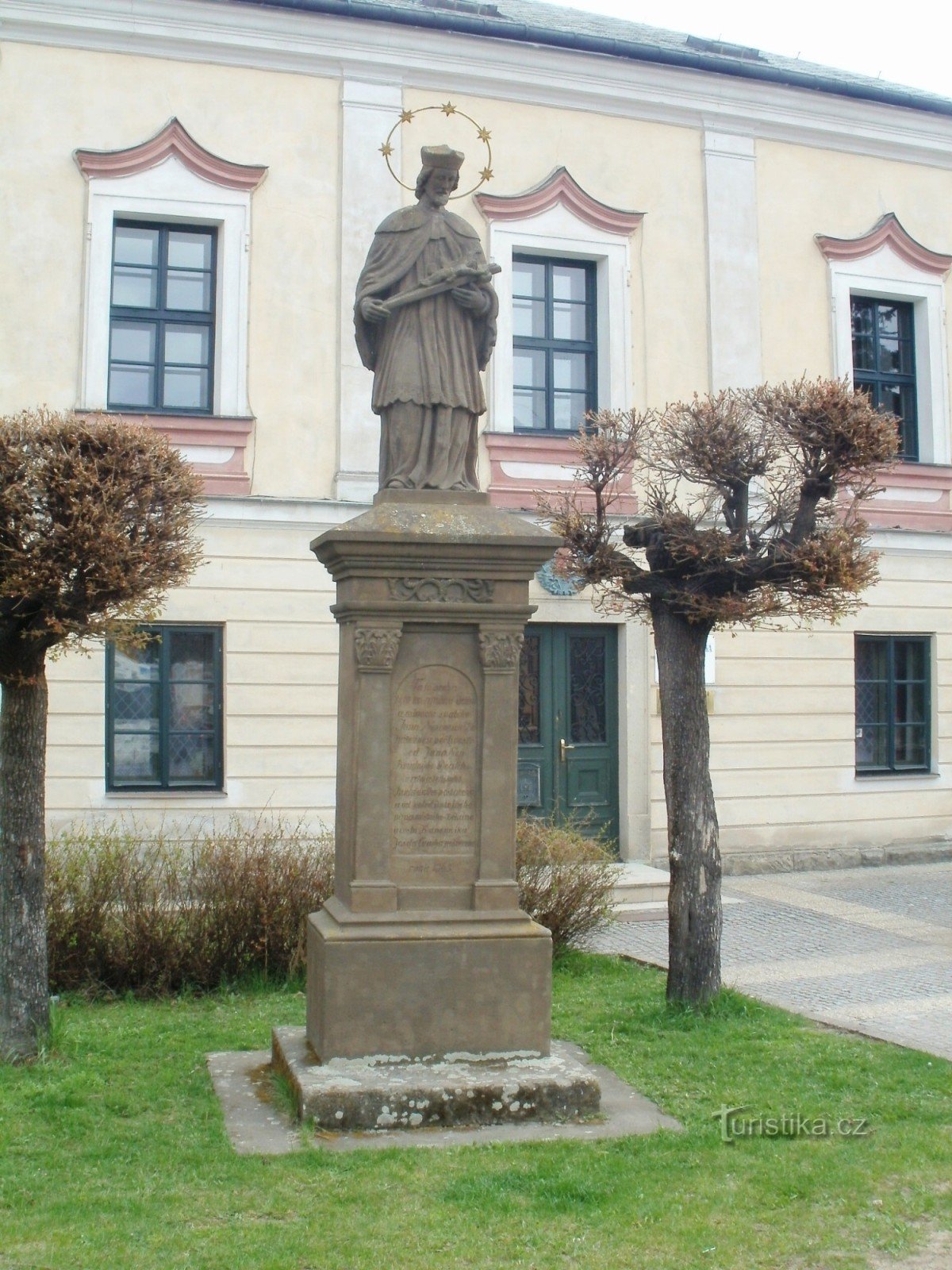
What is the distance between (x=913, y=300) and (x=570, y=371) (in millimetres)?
4640

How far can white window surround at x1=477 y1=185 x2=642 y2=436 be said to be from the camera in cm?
1410

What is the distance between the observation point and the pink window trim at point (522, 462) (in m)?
14.0

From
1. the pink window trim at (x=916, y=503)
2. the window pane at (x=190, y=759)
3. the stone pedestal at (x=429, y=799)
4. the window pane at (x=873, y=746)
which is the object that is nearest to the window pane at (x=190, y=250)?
the window pane at (x=190, y=759)

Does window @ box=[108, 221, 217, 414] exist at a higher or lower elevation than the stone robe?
higher

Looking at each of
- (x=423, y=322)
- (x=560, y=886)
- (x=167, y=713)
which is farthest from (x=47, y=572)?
(x=167, y=713)

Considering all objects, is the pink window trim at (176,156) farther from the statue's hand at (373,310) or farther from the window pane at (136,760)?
the statue's hand at (373,310)

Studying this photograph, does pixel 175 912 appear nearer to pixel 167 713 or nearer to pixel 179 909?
pixel 179 909

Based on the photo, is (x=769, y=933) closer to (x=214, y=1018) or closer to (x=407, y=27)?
(x=214, y=1018)

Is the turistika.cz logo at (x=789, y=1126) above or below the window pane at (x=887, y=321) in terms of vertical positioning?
below

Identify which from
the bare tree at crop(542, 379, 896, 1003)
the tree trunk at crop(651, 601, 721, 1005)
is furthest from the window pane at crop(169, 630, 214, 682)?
the tree trunk at crop(651, 601, 721, 1005)

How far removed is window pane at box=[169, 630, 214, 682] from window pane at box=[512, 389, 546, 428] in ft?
13.5

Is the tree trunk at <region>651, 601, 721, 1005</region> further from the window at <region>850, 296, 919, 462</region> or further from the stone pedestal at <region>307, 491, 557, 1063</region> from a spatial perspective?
the window at <region>850, 296, 919, 462</region>

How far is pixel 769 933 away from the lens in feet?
35.8

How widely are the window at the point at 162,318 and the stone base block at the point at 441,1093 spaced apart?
8.82m
